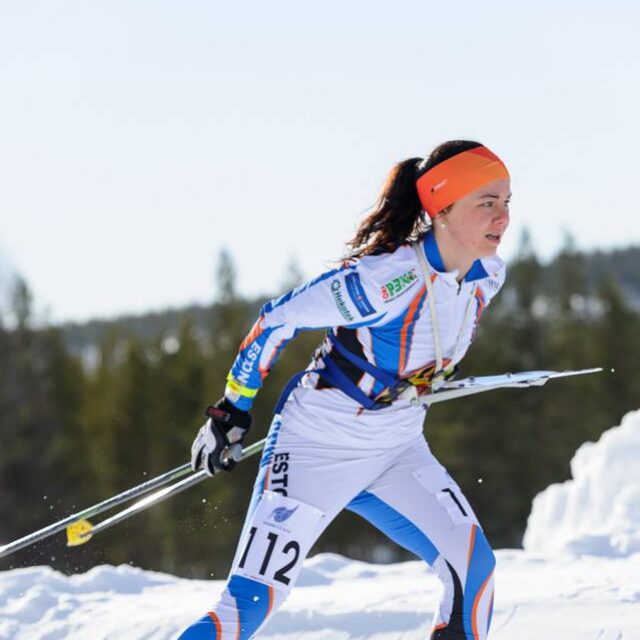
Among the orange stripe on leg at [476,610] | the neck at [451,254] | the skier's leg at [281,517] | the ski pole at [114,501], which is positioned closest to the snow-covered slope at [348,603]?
the ski pole at [114,501]

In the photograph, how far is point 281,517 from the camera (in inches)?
130

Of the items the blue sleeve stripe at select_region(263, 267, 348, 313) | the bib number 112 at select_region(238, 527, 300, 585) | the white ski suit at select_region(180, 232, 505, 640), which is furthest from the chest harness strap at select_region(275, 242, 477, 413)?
the bib number 112 at select_region(238, 527, 300, 585)

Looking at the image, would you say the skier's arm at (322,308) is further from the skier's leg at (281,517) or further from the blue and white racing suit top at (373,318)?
the skier's leg at (281,517)

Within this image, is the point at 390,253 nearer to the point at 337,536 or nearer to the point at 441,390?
the point at 441,390

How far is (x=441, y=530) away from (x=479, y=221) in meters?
1.01

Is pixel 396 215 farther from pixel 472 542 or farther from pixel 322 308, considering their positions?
pixel 472 542

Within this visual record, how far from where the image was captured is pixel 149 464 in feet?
110

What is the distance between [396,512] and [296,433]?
432mm

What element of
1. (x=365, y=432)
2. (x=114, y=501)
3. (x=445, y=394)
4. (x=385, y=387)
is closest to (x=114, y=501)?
(x=114, y=501)

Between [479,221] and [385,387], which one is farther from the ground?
[479,221]

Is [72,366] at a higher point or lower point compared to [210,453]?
lower

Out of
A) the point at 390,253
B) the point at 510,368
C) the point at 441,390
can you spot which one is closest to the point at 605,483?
the point at 441,390

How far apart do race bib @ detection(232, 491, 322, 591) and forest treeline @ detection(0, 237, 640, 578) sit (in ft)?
79.3

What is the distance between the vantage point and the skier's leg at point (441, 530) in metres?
3.40
